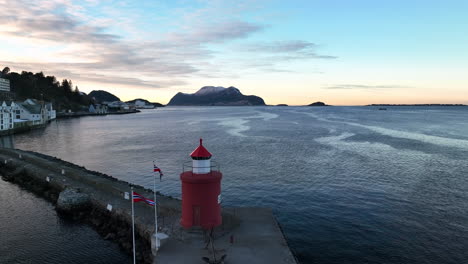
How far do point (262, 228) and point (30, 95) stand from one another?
204 meters

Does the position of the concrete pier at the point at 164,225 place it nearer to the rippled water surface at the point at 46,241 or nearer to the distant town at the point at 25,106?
the rippled water surface at the point at 46,241

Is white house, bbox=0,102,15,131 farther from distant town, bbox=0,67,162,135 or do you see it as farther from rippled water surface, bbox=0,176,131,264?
rippled water surface, bbox=0,176,131,264

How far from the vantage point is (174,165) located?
44500mm

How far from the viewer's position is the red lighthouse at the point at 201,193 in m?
16.3

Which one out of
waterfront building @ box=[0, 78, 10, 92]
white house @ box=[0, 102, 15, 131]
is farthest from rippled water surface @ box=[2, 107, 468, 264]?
waterfront building @ box=[0, 78, 10, 92]

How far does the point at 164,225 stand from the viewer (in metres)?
18.2

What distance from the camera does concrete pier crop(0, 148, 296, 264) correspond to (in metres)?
14.6

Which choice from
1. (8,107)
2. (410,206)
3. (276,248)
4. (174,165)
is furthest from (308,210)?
(8,107)

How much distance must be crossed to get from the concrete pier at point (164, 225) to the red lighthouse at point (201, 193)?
0.61 metres

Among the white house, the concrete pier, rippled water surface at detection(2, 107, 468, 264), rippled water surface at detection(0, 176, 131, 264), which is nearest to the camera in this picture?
the concrete pier

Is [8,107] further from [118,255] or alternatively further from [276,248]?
[276,248]

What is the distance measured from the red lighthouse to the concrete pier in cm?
61

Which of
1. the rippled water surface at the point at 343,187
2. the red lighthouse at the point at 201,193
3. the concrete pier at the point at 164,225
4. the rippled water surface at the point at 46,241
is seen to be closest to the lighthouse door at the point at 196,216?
the red lighthouse at the point at 201,193

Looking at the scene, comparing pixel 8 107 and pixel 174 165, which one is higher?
pixel 8 107
